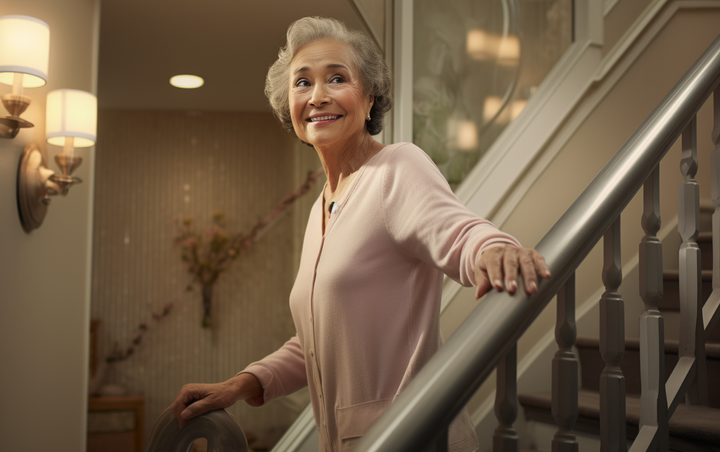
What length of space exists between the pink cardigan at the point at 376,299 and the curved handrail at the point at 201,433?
212 mm

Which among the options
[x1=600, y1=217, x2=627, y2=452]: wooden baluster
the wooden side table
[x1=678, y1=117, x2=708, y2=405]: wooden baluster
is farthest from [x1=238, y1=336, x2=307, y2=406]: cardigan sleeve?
the wooden side table

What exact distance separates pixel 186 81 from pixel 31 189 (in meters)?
2.19

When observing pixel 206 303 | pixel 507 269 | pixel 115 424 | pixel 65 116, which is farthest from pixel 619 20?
pixel 115 424

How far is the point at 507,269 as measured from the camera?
67 centimetres

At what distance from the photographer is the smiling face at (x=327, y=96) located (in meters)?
1.05

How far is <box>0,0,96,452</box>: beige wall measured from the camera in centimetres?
163

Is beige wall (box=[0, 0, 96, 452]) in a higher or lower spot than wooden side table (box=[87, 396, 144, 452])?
higher

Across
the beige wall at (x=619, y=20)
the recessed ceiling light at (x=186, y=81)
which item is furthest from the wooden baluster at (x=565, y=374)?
the recessed ceiling light at (x=186, y=81)

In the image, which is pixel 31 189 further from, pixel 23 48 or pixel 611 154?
pixel 611 154

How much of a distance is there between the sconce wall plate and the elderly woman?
1.11 metres

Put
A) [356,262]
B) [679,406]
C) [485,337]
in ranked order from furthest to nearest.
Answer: [679,406] → [356,262] → [485,337]

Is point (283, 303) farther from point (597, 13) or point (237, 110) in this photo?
point (597, 13)

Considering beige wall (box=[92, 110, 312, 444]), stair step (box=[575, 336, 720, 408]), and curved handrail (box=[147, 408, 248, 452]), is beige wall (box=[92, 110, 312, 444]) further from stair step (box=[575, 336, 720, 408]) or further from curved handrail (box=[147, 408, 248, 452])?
curved handrail (box=[147, 408, 248, 452])

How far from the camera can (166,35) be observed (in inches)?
113
